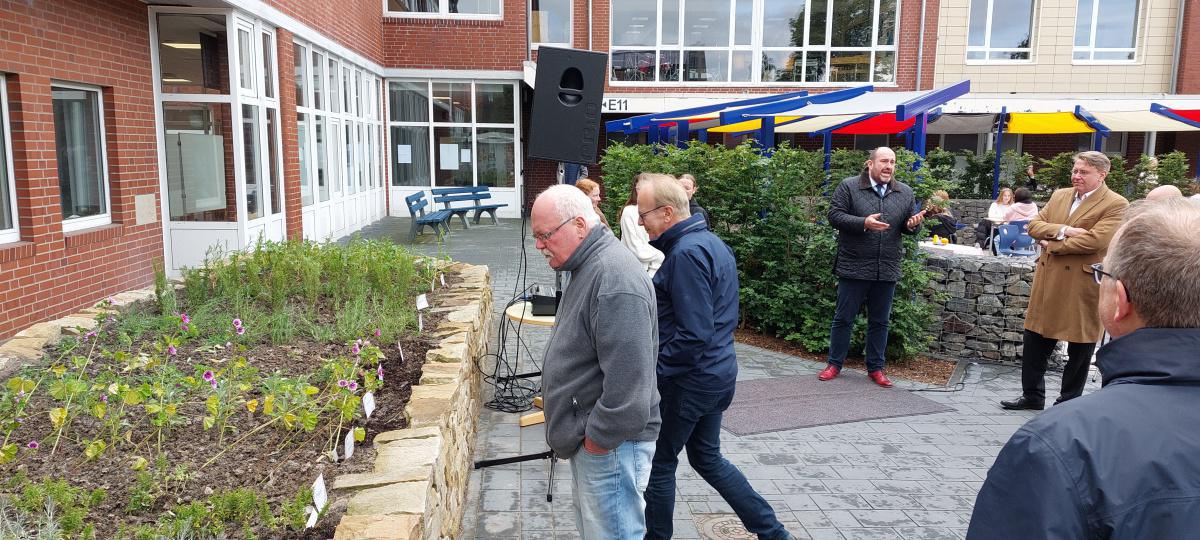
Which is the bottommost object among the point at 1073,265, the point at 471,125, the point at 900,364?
the point at 900,364

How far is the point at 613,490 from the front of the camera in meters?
2.72

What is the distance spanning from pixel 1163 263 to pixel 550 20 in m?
20.1

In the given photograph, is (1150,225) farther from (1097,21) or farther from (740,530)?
(1097,21)

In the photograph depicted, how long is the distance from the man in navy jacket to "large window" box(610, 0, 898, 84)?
17682 mm

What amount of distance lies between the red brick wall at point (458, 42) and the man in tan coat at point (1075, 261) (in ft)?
47.3

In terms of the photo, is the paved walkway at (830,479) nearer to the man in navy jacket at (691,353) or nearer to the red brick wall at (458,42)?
the man in navy jacket at (691,353)

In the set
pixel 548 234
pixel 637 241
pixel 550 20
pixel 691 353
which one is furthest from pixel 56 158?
pixel 550 20

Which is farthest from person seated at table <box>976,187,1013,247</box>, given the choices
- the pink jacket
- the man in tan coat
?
the man in tan coat

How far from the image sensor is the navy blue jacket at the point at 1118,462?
1261 millimetres

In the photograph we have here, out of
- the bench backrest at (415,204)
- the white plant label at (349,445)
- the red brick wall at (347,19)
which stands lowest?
the white plant label at (349,445)

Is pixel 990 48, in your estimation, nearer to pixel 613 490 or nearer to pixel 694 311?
pixel 694 311

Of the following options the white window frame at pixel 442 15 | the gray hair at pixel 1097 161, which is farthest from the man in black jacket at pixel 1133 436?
the white window frame at pixel 442 15

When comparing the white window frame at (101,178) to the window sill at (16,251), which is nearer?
the window sill at (16,251)

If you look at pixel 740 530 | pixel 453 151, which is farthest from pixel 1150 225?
pixel 453 151
